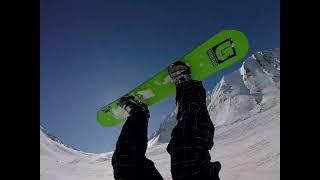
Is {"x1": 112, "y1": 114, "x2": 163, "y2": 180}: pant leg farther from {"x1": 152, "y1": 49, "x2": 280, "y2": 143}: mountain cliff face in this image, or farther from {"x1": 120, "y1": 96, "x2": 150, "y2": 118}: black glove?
{"x1": 152, "y1": 49, "x2": 280, "y2": 143}: mountain cliff face

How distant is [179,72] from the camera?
504 centimetres

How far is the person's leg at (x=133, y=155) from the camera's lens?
4953mm

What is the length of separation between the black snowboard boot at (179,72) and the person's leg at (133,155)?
0.65 metres

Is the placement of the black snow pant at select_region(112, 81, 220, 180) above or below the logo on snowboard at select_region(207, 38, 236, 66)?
below

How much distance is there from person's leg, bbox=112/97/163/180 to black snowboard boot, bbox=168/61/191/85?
25.6 inches

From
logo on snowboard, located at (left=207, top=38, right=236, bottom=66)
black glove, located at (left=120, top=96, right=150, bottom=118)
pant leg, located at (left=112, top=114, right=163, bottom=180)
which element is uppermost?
logo on snowboard, located at (left=207, top=38, right=236, bottom=66)

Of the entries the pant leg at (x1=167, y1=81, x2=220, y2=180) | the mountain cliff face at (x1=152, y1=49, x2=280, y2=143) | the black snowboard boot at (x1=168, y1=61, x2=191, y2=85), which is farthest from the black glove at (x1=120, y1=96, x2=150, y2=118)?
the mountain cliff face at (x1=152, y1=49, x2=280, y2=143)

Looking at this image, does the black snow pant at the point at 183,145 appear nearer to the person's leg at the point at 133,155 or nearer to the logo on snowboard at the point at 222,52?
the person's leg at the point at 133,155

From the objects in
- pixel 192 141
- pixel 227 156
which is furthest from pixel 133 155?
pixel 227 156

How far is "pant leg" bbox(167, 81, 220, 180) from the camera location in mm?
4426

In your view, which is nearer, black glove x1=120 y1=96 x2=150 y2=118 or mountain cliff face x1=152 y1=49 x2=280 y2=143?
black glove x1=120 y1=96 x2=150 y2=118

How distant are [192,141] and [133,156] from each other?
0.87 metres
